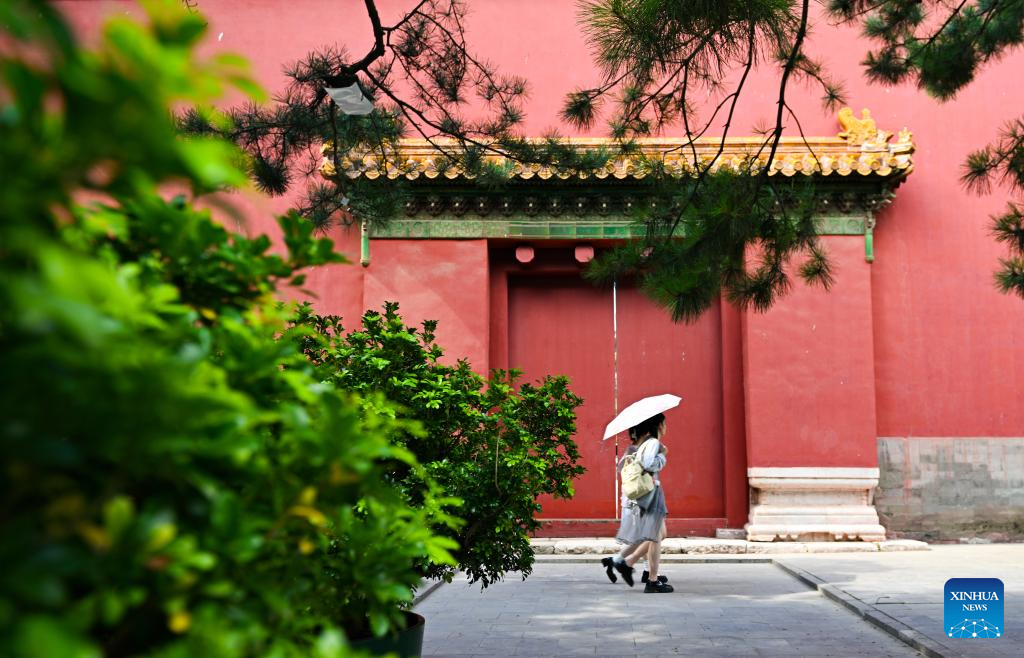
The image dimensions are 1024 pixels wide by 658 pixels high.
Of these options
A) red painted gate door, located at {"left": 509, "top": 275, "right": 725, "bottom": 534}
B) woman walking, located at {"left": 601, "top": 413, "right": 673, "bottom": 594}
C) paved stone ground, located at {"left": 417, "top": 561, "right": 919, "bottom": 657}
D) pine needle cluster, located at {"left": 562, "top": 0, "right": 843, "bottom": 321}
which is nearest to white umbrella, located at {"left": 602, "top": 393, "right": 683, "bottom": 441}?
woman walking, located at {"left": 601, "top": 413, "right": 673, "bottom": 594}

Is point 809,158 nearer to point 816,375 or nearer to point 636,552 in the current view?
point 816,375

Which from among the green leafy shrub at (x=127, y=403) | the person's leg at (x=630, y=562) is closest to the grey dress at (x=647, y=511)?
the person's leg at (x=630, y=562)

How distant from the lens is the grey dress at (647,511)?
6918mm

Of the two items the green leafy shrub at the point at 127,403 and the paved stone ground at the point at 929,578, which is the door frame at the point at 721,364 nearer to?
the paved stone ground at the point at 929,578

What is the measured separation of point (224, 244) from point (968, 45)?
4943 mm

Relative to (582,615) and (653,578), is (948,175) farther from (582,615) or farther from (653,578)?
(582,615)

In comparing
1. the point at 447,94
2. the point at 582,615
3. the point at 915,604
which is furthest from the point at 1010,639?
the point at 447,94

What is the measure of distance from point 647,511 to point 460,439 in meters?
2.94

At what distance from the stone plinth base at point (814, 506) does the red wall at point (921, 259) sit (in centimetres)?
69

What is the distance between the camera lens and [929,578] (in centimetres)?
699

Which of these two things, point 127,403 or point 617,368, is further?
point 617,368

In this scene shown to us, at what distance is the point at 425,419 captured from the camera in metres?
4.24

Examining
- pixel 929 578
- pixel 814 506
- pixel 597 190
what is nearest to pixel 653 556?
pixel 929 578

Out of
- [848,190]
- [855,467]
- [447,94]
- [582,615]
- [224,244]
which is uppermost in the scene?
[848,190]
